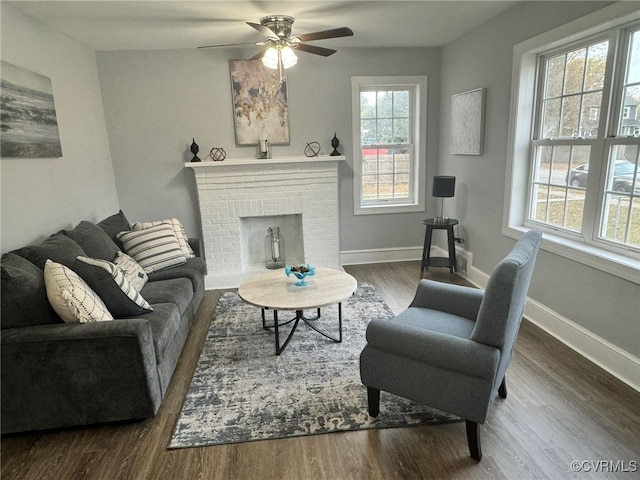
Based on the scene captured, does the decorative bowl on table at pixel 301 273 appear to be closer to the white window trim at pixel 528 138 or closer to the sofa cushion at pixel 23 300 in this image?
the sofa cushion at pixel 23 300

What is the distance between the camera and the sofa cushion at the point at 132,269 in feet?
9.69

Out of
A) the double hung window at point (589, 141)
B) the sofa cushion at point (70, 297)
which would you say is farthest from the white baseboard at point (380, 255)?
the sofa cushion at point (70, 297)

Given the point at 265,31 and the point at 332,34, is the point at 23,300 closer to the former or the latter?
the point at 265,31

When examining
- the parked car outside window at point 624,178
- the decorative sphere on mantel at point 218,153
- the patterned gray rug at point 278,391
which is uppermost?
the decorative sphere on mantel at point 218,153

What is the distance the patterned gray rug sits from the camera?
2.09 metres

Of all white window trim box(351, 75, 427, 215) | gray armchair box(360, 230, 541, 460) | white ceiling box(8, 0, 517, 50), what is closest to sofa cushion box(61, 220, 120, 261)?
white ceiling box(8, 0, 517, 50)

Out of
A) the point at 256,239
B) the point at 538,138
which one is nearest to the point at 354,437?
the point at 538,138

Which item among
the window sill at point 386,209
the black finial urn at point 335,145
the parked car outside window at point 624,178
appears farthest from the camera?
the window sill at point 386,209

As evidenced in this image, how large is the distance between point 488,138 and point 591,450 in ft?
9.06

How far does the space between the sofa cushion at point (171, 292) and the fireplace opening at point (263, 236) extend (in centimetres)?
157

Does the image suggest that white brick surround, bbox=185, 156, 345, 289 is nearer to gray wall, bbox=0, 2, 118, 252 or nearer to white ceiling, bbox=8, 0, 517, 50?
gray wall, bbox=0, 2, 118, 252

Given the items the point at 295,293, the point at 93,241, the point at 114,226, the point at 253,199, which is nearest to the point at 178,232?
the point at 114,226

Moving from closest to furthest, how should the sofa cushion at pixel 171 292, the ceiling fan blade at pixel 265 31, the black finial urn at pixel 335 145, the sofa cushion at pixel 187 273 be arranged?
the ceiling fan blade at pixel 265 31, the sofa cushion at pixel 171 292, the sofa cushion at pixel 187 273, the black finial urn at pixel 335 145

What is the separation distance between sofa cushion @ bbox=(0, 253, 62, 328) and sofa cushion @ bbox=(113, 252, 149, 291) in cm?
82
